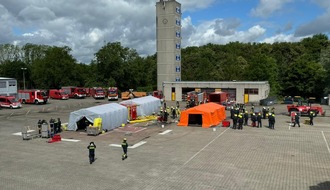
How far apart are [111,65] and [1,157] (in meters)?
59.8

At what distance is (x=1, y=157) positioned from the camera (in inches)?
767

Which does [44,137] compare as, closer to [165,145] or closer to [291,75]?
[165,145]

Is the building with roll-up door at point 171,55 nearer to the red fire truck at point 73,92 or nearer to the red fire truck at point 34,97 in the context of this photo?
the red fire truck at point 73,92

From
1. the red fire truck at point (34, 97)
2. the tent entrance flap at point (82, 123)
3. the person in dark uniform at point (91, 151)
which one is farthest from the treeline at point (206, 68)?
the person in dark uniform at point (91, 151)

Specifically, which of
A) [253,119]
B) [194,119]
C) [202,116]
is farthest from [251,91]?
[202,116]

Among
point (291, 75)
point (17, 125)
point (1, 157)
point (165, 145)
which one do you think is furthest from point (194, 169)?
point (291, 75)

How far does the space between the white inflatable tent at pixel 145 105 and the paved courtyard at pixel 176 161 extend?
824 cm

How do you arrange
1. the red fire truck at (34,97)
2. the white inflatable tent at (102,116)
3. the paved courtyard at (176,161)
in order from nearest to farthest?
1. the paved courtyard at (176,161)
2. the white inflatable tent at (102,116)
3. the red fire truck at (34,97)

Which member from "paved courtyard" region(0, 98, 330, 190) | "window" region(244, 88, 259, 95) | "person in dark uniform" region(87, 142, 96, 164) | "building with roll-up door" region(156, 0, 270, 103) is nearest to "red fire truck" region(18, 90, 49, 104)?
"building with roll-up door" region(156, 0, 270, 103)

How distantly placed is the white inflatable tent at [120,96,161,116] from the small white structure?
31.5m

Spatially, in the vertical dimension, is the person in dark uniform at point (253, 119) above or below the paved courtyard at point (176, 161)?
above

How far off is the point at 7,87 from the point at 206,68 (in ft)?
158

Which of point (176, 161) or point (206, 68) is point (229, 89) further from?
point (176, 161)

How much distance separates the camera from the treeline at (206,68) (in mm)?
63594
